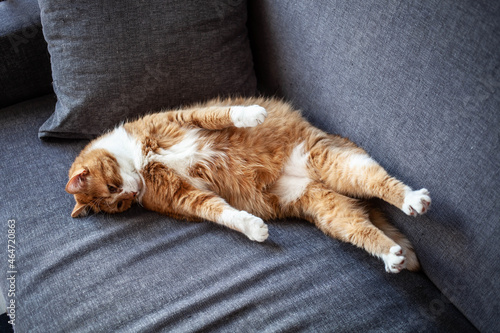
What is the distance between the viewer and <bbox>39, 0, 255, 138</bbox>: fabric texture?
169 centimetres

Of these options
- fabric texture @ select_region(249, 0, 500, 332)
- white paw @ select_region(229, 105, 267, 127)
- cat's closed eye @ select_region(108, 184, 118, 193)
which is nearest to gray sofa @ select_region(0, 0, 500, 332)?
fabric texture @ select_region(249, 0, 500, 332)

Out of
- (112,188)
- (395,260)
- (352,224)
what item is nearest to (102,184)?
(112,188)

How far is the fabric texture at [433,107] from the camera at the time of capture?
117 centimetres

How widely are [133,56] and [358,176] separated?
106 centimetres

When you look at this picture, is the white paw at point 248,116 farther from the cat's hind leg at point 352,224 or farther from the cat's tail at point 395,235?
the cat's tail at point 395,235

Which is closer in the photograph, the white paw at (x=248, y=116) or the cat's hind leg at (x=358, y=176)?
the cat's hind leg at (x=358, y=176)

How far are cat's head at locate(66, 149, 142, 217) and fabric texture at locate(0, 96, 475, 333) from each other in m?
0.05

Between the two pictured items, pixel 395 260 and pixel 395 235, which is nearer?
pixel 395 260

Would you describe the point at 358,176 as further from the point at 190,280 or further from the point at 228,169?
the point at 190,280

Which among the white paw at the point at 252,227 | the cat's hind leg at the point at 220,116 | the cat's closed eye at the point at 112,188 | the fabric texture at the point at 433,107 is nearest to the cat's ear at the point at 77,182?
the cat's closed eye at the point at 112,188

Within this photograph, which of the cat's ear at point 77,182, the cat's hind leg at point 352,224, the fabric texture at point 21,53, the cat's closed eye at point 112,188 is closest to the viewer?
the cat's hind leg at point 352,224

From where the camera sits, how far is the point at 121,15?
1677 millimetres

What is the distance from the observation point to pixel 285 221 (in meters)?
1.67

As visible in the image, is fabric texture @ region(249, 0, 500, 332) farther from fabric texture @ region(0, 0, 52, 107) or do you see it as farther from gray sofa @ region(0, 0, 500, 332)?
fabric texture @ region(0, 0, 52, 107)
